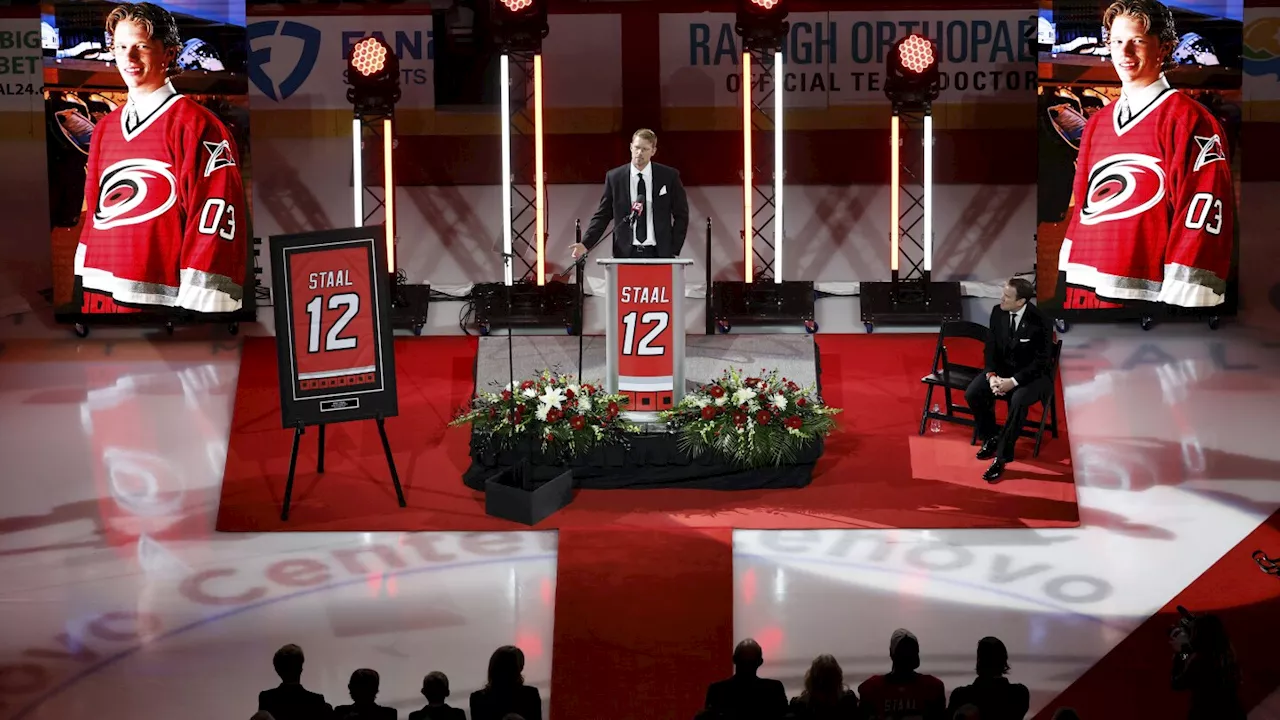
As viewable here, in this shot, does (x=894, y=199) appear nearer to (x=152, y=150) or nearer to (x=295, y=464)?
(x=295, y=464)

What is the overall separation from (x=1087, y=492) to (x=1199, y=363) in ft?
7.23

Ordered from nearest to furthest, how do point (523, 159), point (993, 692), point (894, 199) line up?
point (993, 692), point (894, 199), point (523, 159)

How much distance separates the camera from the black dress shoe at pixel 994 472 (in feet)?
28.8

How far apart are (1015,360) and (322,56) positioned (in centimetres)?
549

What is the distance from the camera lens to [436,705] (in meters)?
5.24

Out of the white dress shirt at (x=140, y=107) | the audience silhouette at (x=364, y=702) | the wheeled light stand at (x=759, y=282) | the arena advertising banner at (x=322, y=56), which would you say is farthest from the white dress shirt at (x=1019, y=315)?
the white dress shirt at (x=140, y=107)

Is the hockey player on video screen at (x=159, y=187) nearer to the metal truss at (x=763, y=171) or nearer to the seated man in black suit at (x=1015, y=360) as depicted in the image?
the metal truss at (x=763, y=171)

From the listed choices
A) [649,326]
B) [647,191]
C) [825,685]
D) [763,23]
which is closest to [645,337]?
[649,326]

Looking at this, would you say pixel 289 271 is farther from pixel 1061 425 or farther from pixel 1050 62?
pixel 1050 62

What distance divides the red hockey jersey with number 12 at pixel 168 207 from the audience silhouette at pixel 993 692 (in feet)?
22.6

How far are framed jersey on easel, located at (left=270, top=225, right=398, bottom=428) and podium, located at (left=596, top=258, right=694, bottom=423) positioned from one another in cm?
116

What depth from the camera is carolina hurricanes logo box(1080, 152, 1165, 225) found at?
10633 mm

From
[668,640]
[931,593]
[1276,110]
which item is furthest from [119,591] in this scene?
[1276,110]

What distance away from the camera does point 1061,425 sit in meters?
9.47
